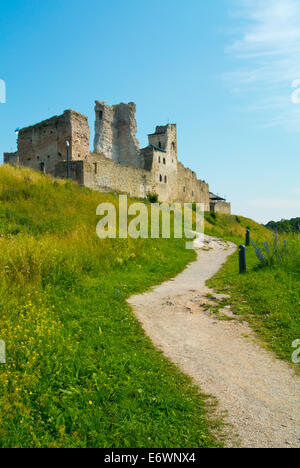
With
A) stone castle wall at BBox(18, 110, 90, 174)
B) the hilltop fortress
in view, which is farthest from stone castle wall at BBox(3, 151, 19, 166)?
stone castle wall at BBox(18, 110, 90, 174)

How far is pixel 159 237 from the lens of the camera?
15469mm

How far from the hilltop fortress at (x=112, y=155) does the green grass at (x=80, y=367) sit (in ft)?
47.9

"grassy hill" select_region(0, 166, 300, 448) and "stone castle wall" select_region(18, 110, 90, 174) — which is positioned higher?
"stone castle wall" select_region(18, 110, 90, 174)

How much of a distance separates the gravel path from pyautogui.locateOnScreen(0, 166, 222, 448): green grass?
0.93 feet

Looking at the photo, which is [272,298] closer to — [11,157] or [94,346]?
[94,346]

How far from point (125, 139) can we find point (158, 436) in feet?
131

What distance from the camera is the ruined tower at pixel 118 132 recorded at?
38.8 m

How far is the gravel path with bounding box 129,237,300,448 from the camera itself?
3.11 m

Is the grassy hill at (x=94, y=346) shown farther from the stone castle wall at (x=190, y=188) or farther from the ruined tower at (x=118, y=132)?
the stone castle wall at (x=190, y=188)

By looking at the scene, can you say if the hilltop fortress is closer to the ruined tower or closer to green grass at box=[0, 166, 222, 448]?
the ruined tower

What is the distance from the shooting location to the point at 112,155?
135 feet

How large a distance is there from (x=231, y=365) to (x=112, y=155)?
129 feet

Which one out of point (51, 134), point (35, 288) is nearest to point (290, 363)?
point (35, 288)
